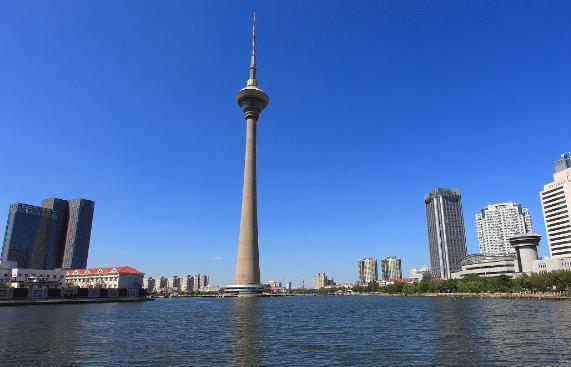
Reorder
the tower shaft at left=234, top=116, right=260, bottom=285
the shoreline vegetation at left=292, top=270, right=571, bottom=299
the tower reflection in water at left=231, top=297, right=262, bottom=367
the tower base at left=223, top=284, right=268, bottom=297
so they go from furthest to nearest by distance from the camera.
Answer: the tower base at left=223, top=284, right=268, bottom=297, the tower shaft at left=234, top=116, right=260, bottom=285, the shoreline vegetation at left=292, top=270, right=571, bottom=299, the tower reflection in water at left=231, top=297, right=262, bottom=367

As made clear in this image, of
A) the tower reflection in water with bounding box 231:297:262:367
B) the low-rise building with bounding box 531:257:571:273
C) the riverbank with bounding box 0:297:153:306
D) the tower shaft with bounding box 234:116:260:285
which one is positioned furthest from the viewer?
the low-rise building with bounding box 531:257:571:273

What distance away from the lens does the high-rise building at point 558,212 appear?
170750mm

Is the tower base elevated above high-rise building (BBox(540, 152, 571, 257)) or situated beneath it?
situated beneath

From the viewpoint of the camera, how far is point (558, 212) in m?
175

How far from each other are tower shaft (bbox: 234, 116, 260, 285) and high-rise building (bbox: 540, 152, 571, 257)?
123032mm

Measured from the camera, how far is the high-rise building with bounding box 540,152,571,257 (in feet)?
560

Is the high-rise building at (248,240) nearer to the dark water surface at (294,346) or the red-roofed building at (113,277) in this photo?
the red-roofed building at (113,277)

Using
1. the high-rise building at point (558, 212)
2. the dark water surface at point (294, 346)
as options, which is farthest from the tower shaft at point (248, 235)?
the high-rise building at point (558, 212)

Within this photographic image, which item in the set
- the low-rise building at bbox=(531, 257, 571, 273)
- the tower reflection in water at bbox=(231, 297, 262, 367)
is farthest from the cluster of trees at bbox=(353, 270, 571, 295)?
the tower reflection in water at bbox=(231, 297, 262, 367)

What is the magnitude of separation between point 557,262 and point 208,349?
17313 centimetres

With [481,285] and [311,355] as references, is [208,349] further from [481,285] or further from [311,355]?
[481,285]

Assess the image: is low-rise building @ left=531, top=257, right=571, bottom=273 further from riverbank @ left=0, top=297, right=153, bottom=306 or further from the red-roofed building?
the red-roofed building

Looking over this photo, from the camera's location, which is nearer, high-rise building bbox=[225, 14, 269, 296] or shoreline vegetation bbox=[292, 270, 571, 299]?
shoreline vegetation bbox=[292, 270, 571, 299]

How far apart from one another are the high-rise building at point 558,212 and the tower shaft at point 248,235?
404ft
